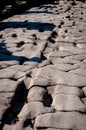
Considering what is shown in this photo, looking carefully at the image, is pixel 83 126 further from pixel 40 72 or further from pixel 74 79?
pixel 40 72

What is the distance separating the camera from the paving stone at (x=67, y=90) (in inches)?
120

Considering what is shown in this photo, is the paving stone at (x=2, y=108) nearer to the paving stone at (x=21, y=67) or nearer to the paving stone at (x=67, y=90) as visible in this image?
the paving stone at (x=67, y=90)

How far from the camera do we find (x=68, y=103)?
111 inches

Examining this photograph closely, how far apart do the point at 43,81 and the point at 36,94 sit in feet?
1.26

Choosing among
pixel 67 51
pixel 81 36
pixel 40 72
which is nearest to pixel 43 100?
pixel 40 72

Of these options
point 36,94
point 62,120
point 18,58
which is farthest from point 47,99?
point 18,58

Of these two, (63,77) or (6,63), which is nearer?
(63,77)

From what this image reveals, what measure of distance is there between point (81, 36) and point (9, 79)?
2897 mm

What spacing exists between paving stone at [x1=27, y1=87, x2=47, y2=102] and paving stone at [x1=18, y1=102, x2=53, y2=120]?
4.5 inches

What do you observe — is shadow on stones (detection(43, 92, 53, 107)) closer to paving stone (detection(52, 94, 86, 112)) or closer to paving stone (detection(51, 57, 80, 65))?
paving stone (detection(52, 94, 86, 112))

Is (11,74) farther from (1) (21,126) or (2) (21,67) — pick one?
(1) (21,126)

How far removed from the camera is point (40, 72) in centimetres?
369

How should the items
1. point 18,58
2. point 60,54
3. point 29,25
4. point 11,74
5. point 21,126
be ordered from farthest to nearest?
point 29,25, point 60,54, point 18,58, point 11,74, point 21,126

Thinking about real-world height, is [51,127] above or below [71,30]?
above
